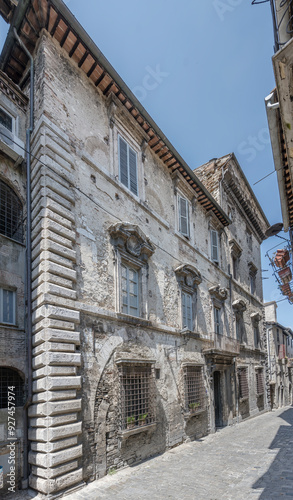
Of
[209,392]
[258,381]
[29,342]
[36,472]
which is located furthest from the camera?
[258,381]

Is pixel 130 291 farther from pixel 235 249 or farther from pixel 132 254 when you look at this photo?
pixel 235 249

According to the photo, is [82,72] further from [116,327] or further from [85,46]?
[116,327]

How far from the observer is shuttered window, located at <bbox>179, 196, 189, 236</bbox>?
44.4 feet

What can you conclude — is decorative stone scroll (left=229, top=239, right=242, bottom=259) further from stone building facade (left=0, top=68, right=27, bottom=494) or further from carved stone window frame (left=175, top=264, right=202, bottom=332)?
stone building facade (left=0, top=68, right=27, bottom=494)

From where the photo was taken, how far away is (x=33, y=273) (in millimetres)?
7391

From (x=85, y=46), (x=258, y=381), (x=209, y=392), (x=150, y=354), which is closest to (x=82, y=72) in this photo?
(x=85, y=46)

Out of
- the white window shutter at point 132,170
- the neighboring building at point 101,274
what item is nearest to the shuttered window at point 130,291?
the neighboring building at point 101,274

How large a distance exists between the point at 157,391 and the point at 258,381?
12.5m

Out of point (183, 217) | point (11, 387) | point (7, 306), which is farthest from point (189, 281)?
point (11, 387)

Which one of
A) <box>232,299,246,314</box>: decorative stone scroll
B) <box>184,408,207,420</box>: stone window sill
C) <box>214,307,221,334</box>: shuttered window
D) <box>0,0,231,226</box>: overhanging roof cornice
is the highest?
<box>0,0,231,226</box>: overhanging roof cornice

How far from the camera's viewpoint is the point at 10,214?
7906mm

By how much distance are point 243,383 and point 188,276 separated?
787cm

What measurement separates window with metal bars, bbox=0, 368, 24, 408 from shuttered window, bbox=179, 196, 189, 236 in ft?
26.1

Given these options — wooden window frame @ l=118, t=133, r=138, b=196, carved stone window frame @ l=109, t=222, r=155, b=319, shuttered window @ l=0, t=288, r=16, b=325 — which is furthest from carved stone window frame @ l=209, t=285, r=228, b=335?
shuttered window @ l=0, t=288, r=16, b=325
